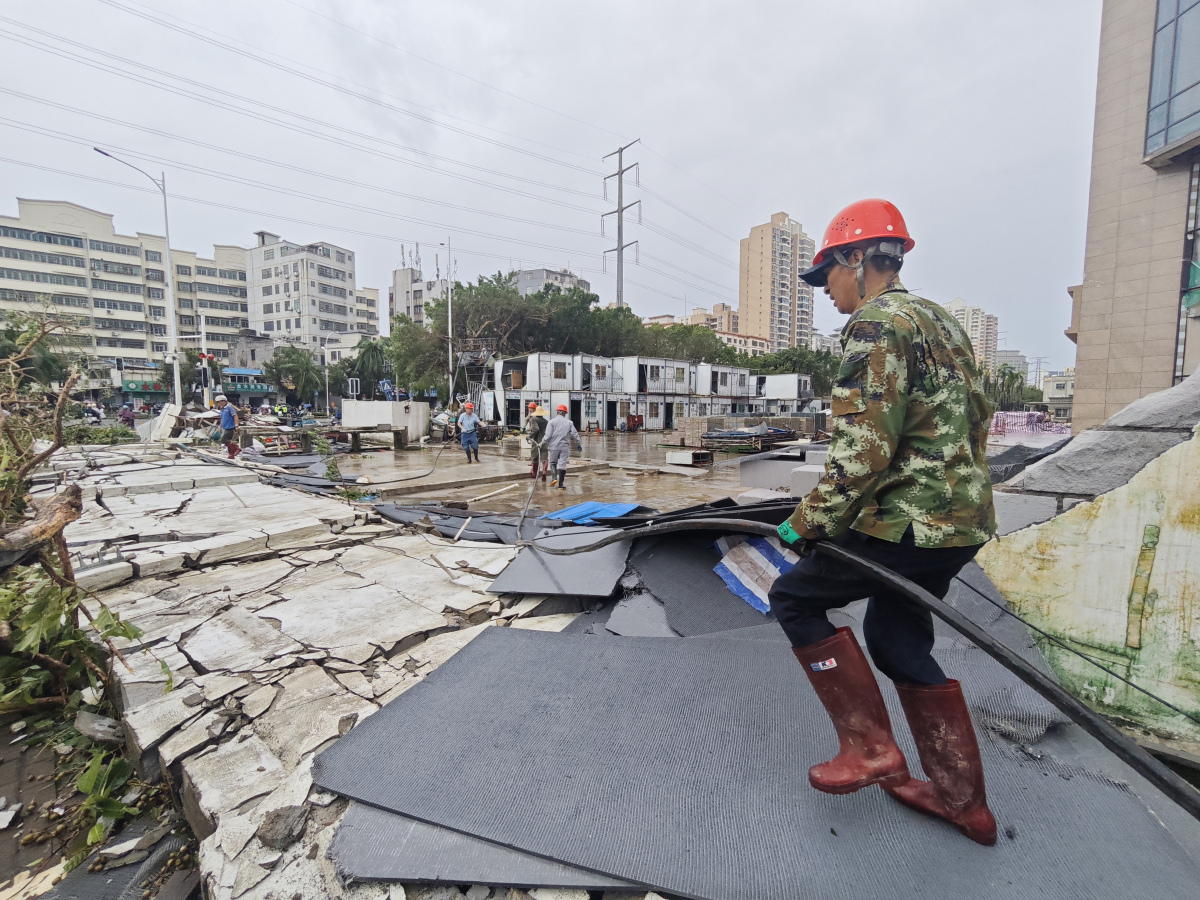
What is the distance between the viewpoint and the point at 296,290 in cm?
6556

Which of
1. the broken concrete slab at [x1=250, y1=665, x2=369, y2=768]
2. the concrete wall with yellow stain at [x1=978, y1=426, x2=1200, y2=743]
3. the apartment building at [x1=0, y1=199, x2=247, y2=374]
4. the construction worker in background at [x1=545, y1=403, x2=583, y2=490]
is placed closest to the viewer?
the broken concrete slab at [x1=250, y1=665, x2=369, y2=768]

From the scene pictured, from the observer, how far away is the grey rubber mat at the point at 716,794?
138 cm

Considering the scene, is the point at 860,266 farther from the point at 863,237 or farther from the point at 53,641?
the point at 53,641

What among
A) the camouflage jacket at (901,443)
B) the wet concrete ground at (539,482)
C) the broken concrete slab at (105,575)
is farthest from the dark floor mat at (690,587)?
the wet concrete ground at (539,482)

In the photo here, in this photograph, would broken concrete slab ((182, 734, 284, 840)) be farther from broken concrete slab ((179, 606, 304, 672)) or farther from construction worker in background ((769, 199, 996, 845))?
construction worker in background ((769, 199, 996, 845))

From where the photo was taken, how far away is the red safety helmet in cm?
171

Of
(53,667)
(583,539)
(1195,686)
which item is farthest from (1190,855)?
(53,667)

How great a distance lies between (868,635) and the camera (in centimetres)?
162

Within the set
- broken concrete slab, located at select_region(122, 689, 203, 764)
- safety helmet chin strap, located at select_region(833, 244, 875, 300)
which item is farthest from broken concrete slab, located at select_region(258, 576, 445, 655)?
safety helmet chin strap, located at select_region(833, 244, 875, 300)

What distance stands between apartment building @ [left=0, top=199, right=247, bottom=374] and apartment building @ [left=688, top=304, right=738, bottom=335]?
8302 centimetres

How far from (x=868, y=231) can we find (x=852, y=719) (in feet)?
5.34

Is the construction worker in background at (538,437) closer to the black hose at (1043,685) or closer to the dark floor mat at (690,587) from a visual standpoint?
the dark floor mat at (690,587)

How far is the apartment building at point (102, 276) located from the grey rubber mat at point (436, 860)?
195 feet

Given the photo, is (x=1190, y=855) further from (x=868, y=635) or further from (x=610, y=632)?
(x=610, y=632)
